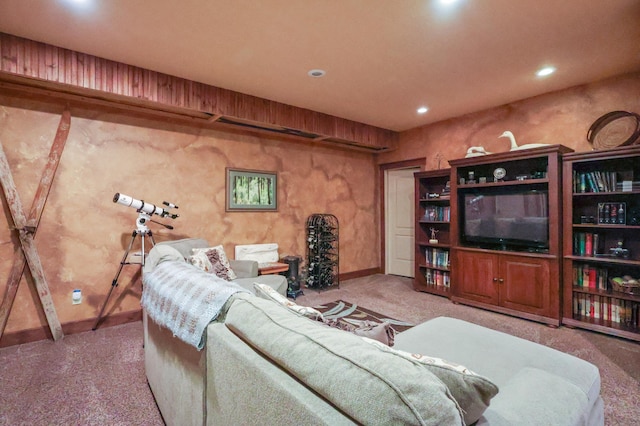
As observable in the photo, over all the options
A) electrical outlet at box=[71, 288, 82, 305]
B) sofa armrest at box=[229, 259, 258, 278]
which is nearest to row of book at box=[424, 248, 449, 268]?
sofa armrest at box=[229, 259, 258, 278]

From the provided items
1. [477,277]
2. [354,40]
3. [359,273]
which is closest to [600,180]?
[477,277]

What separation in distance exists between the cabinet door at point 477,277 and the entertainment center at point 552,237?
0.01 metres

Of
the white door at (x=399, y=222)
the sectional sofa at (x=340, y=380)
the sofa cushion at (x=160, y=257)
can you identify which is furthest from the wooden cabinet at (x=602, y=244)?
the sofa cushion at (x=160, y=257)

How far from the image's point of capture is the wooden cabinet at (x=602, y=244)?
2955 millimetres

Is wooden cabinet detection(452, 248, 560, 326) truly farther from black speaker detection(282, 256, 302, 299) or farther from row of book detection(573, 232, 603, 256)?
black speaker detection(282, 256, 302, 299)

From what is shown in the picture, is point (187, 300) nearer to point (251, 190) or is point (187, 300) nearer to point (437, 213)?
point (251, 190)

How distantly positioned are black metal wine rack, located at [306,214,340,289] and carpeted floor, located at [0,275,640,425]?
1.33 metres

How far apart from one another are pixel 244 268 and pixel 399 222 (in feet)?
10.6

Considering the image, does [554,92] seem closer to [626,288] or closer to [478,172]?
[478,172]

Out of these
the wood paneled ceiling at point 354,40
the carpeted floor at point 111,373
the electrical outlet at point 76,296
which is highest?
the wood paneled ceiling at point 354,40

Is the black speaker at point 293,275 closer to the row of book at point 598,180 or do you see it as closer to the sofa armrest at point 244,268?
the sofa armrest at point 244,268

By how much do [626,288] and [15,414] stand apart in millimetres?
4975

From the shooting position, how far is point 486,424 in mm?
845

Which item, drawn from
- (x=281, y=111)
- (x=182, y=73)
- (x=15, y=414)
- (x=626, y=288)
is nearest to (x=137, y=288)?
(x=15, y=414)
